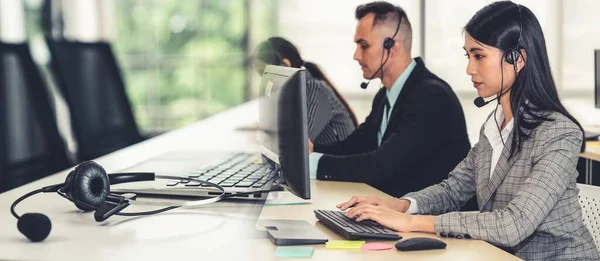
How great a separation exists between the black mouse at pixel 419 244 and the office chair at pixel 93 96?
6.29 ft

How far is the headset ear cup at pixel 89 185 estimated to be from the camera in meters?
1.69

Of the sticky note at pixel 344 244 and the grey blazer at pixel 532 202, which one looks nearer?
the sticky note at pixel 344 244

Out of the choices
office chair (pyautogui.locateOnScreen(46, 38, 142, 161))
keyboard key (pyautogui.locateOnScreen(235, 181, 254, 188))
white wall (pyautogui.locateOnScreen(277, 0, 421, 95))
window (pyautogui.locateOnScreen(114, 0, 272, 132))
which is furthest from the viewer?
window (pyautogui.locateOnScreen(114, 0, 272, 132))

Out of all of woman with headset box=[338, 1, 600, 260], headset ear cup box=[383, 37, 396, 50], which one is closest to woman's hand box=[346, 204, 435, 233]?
woman with headset box=[338, 1, 600, 260]

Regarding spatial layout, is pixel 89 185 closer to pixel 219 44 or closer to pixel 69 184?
pixel 69 184

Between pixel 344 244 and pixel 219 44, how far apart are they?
622 centimetres

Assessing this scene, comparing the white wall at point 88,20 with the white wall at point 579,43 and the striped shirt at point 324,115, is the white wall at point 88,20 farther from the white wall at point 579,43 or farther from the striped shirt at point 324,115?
the white wall at point 579,43

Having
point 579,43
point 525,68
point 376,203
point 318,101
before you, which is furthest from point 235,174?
point 579,43

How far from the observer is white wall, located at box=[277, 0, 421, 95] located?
236 inches

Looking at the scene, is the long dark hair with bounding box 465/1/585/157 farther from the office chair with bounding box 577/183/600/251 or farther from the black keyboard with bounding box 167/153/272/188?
the black keyboard with bounding box 167/153/272/188

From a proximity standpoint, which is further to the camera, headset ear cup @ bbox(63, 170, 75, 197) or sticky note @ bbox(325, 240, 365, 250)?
headset ear cup @ bbox(63, 170, 75, 197)

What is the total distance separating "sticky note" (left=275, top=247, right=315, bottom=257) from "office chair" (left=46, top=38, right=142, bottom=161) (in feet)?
5.99

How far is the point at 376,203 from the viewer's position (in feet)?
6.04

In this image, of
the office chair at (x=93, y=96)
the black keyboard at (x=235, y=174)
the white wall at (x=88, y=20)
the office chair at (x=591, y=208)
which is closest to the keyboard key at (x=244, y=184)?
the black keyboard at (x=235, y=174)
